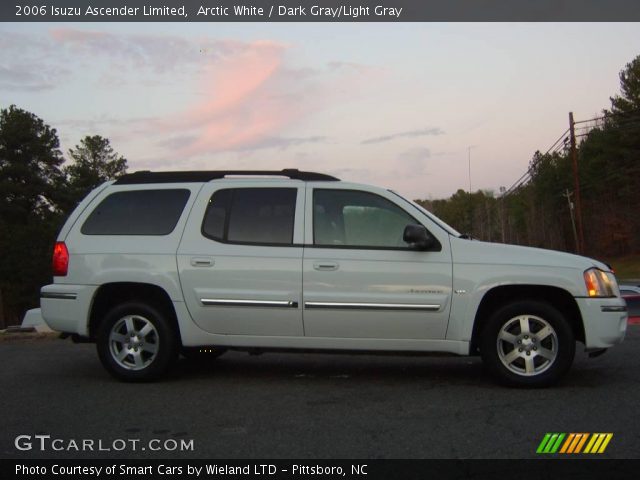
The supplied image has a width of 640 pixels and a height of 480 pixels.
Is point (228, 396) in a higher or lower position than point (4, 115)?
lower

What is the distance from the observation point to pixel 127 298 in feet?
22.8

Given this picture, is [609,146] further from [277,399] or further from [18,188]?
[277,399]

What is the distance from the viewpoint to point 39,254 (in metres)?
58.9

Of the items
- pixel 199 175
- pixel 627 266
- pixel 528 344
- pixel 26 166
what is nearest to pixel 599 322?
pixel 528 344

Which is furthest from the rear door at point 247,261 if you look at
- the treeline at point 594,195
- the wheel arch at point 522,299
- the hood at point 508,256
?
the treeline at point 594,195

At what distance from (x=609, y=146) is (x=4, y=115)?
194ft

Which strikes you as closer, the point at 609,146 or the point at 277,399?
the point at 277,399

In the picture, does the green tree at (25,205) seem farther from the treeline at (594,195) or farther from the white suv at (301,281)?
the white suv at (301,281)

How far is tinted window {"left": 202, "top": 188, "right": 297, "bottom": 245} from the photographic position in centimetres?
665

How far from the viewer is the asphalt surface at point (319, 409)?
4.63 meters

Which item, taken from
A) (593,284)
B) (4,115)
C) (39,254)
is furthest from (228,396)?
(4,115)

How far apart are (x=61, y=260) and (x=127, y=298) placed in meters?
0.73

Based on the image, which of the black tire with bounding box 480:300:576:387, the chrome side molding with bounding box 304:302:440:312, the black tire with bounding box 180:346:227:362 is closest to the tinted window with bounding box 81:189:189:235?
the black tire with bounding box 180:346:227:362
